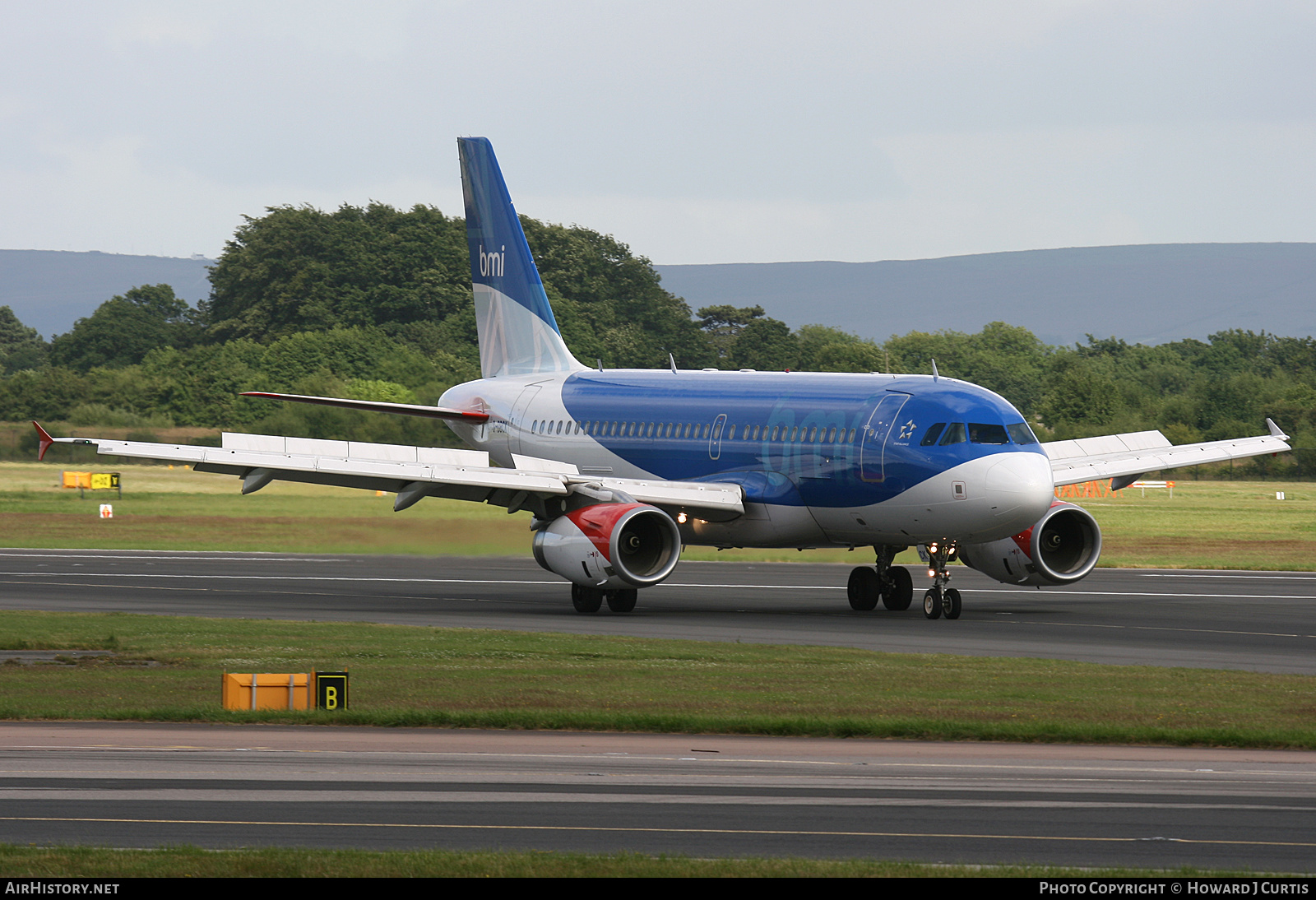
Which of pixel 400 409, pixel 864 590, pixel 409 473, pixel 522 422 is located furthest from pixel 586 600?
pixel 522 422

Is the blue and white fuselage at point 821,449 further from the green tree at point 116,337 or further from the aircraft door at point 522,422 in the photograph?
the green tree at point 116,337

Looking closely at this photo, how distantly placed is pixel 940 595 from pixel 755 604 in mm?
4854

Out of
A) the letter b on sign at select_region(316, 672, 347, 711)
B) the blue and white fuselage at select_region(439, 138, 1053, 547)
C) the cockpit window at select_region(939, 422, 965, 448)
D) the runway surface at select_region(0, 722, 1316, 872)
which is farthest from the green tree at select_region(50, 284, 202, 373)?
the runway surface at select_region(0, 722, 1316, 872)

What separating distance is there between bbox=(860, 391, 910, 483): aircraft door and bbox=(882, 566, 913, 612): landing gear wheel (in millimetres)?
3540

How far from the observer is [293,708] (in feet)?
70.4

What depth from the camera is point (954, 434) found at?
3344 cm

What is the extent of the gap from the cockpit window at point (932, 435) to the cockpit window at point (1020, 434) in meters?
1.22

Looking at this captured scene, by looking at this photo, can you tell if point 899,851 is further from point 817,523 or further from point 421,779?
point 817,523

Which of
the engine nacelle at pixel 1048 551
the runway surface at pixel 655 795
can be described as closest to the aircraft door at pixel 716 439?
the engine nacelle at pixel 1048 551

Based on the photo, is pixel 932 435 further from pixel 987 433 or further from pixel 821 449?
pixel 821 449

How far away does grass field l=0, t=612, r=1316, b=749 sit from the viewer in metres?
20.5

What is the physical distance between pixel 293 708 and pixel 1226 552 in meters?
40.8

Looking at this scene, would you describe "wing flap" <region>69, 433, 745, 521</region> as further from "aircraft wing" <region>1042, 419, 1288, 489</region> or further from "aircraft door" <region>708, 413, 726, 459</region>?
"aircraft wing" <region>1042, 419, 1288, 489</region>

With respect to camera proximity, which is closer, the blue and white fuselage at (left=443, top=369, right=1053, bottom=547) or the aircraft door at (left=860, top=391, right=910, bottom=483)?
the blue and white fuselage at (left=443, top=369, right=1053, bottom=547)
